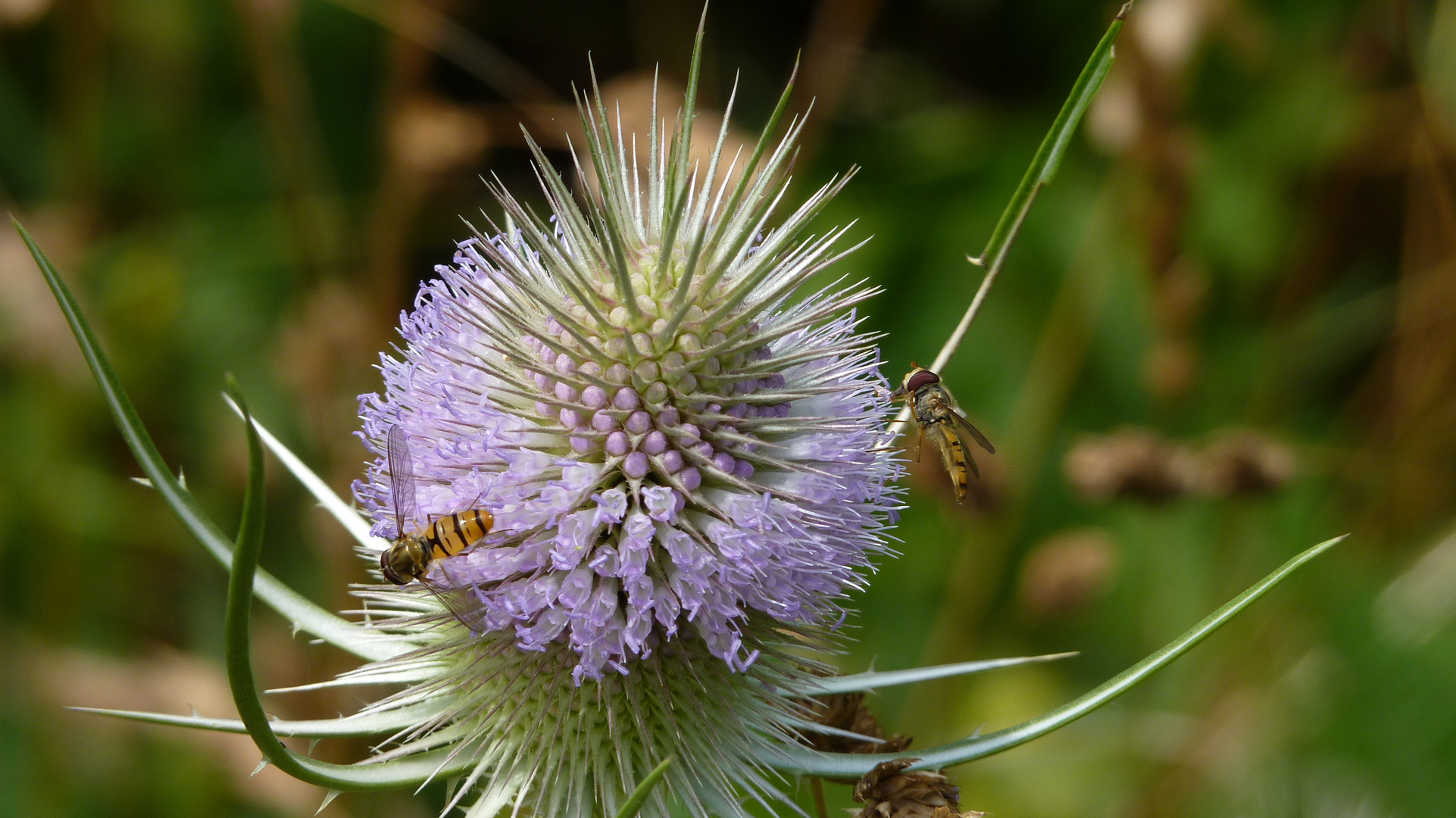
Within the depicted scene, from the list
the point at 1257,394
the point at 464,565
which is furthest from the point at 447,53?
the point at 1257,394

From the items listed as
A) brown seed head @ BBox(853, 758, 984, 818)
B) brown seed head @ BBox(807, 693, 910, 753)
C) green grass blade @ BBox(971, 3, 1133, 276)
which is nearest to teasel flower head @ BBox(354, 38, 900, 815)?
brown seed head @ BBox(807, 693, 910, 753)

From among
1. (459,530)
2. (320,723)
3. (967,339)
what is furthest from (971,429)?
(967,339)

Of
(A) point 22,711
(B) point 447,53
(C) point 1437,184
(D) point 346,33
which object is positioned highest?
(D) point 346,33

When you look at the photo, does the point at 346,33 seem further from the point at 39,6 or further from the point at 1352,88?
the point at 1352,88

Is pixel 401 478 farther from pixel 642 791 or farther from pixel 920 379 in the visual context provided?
pixel 920 379

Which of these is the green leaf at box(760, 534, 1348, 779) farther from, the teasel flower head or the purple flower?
the purple flower
